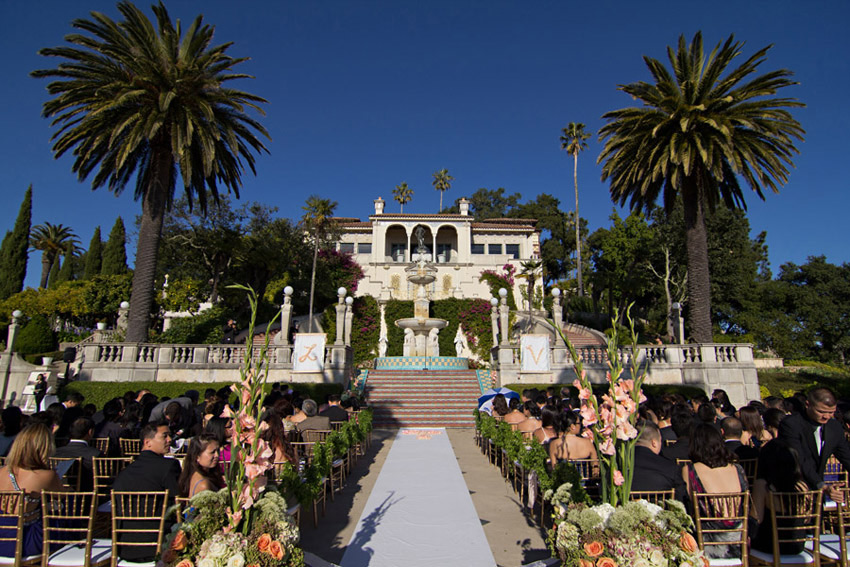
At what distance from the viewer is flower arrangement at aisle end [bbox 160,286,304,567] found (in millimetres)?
3105

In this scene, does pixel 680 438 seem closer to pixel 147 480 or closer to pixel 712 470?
pixel 712 470

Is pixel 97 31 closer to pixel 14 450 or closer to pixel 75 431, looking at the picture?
pixel 75 431

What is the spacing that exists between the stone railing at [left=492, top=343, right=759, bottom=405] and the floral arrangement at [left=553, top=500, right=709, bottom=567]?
14008mm

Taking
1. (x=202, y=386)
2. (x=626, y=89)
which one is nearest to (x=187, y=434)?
(x=202, y=386)

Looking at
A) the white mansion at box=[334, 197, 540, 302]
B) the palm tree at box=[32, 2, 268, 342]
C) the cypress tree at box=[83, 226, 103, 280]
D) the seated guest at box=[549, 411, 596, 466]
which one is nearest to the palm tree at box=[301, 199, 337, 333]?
the white mansion at box=[334, 197, 540, 302]

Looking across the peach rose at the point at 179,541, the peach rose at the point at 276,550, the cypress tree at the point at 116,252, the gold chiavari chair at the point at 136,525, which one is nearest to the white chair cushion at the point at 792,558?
the peach rose at the point at 276,550

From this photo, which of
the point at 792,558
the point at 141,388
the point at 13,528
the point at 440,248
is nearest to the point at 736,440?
the point at 792,558

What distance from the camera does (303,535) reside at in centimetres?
632

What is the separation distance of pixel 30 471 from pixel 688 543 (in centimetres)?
575

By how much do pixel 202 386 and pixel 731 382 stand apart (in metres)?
20.1

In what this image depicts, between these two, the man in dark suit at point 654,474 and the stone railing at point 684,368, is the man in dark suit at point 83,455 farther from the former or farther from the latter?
the stone railing at point 684,368

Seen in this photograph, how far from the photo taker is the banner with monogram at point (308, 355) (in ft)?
56.9

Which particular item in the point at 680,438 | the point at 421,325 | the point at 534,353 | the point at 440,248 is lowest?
the point at 680,438

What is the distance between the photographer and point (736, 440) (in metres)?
5.58
